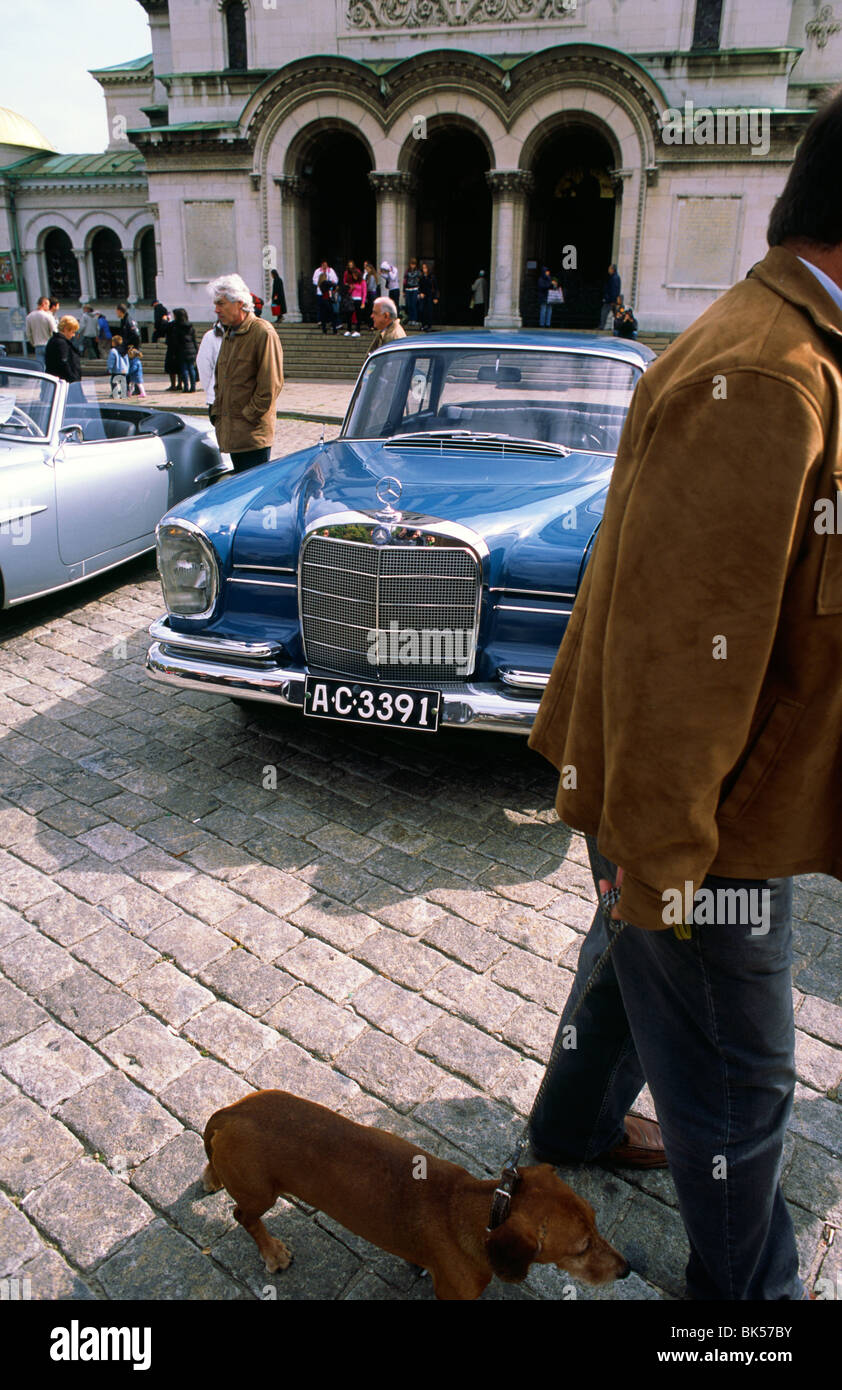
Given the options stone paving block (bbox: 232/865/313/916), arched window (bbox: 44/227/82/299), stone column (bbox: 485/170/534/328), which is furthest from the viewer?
arched window (bbox: 44/227/82/299)

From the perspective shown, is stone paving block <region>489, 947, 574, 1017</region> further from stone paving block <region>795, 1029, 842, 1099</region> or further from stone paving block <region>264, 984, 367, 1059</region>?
stone paving block <region>795, 1029, 842, 1099</region>

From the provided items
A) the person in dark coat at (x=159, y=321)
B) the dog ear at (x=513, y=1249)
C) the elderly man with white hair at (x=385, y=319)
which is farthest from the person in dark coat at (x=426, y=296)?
the dog ear at (x=513, y=1249)

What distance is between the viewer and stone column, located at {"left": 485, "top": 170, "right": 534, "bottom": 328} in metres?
25.8

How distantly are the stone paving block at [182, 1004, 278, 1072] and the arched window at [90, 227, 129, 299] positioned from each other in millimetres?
41978

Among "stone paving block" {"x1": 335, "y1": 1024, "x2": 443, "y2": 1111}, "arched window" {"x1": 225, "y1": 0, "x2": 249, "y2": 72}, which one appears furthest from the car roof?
"arched window" {"x1": 225, "y1": 0, "x2": 249, "y2": 72}

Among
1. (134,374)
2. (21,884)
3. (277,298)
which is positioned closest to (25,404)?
(21,884)

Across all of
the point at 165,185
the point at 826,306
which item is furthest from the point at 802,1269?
the point at 165,185

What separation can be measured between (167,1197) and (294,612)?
Answer: 8.32 feet

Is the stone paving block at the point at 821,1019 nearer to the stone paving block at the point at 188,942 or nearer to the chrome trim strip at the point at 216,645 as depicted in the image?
the stone paving block at the point at 188,942

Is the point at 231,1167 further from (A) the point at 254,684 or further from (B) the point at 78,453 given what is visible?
(B) the point at 78,453

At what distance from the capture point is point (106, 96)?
41.7m

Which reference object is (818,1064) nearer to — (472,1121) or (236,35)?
(472,1121)

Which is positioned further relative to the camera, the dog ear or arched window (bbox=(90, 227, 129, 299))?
arched window (bbox=(90, 227, 129, 299))

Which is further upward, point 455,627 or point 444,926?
point 455,627
